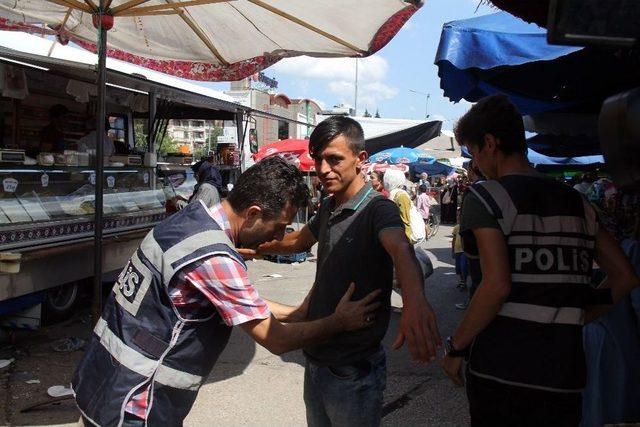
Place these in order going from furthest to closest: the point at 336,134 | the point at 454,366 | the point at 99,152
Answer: the point at 99,152, the point at 336,134, the point at 454,366

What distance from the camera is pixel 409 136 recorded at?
1264cm

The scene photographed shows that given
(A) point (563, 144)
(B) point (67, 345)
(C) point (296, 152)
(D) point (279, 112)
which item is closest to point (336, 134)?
(B) point (67, 345)

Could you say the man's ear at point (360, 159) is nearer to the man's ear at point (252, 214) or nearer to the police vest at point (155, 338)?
the man's ear at point (252, 214)

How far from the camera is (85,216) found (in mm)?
5422

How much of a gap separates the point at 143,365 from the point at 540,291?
1366 mm

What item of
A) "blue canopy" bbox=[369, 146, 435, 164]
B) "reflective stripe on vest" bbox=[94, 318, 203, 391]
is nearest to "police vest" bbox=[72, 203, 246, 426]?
"reflective stripe on vest" bbox=[94, 318, 203, 391]

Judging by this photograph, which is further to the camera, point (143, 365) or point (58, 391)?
point (58, 391)

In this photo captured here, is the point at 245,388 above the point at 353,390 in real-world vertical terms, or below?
below

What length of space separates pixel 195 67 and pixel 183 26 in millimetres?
712

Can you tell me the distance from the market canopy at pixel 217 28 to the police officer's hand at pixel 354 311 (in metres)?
2.18

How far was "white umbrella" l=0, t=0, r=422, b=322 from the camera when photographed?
3.82m

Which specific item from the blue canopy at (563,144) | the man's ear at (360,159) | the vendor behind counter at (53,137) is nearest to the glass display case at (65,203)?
the vendor behind counter at (53,137)

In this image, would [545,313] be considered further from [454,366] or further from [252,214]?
[252,214]

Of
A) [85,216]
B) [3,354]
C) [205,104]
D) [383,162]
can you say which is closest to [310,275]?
[205,104]
